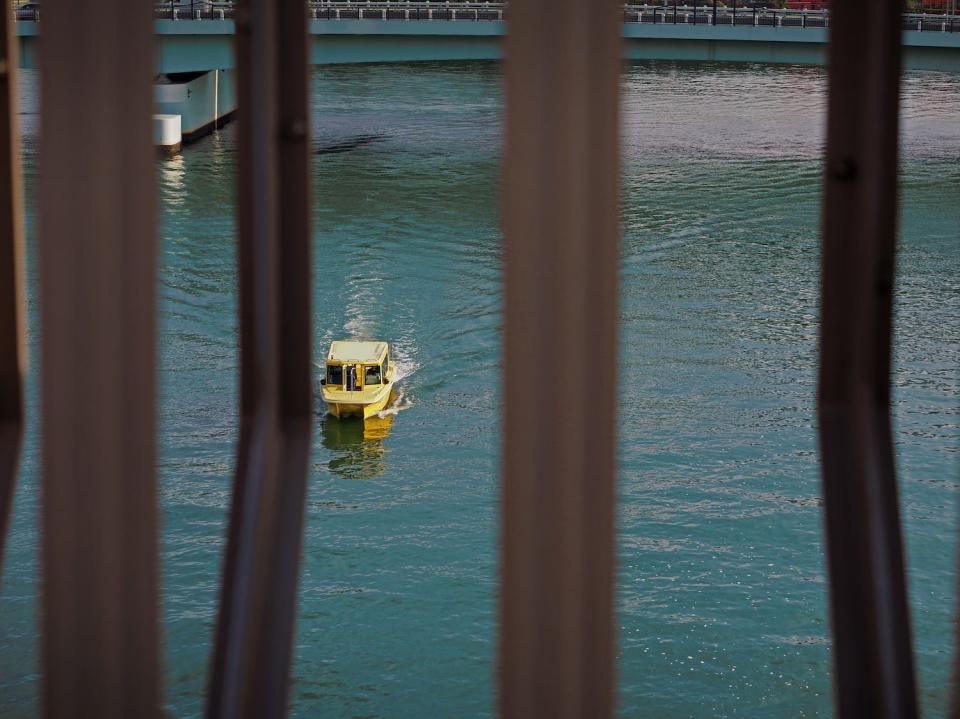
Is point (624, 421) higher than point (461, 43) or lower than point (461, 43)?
lower

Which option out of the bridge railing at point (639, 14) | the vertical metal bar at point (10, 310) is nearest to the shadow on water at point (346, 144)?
the bridge railing at point (639, 14)

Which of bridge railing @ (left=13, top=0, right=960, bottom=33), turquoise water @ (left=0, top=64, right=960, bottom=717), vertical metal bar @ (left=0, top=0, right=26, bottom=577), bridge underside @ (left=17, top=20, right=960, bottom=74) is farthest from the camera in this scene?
bridge railing @ (left=13, top=0, right=960, bottom=33)

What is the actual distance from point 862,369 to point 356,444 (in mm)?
14119

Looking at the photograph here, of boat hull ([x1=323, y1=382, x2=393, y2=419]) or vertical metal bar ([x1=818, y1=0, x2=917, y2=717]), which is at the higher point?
vertical metal bar ([x1=818, y1=0, x2=917, y2=717])

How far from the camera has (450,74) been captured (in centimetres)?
3462

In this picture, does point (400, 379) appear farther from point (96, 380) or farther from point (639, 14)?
point (96, 380)

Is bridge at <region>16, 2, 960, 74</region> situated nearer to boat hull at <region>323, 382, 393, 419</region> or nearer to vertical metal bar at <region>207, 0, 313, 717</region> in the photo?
boat hull at <region>323, 382, 393, 419</region>

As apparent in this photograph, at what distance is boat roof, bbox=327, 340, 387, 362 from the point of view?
53.7 feet

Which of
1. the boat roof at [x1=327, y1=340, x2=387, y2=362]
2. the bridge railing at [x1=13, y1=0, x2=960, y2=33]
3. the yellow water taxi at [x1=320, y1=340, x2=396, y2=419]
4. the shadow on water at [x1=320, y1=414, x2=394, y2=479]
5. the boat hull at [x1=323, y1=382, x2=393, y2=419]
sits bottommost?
the shadow on water at [x1=320, y1=414, x2=394, y2=479]

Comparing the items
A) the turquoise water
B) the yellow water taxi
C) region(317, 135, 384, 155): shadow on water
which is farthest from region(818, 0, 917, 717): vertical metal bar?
region(317, 135, 384, 155): shadow on water

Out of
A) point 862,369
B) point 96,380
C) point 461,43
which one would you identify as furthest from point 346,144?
point 862,369

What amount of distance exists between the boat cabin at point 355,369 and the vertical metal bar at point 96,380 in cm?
1445

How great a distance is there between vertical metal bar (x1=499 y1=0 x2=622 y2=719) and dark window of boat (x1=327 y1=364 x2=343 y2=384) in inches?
578

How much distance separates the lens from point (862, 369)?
176 cm
